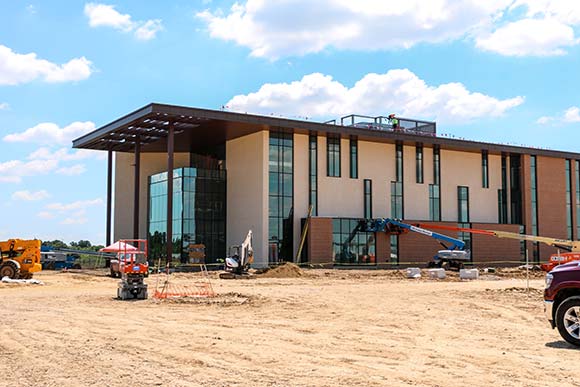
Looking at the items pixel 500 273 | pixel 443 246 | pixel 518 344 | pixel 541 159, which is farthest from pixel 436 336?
pixel 541 159

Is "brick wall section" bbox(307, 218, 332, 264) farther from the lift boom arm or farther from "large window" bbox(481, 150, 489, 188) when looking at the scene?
"large window" bbox(481, 150, 489, 188)

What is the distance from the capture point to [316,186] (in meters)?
54.5

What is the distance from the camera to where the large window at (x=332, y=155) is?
181 ft

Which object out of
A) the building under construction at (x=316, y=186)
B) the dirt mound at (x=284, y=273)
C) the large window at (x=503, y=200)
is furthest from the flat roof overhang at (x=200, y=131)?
the dirt mound at (x=284, y=273)

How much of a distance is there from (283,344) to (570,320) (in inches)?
208

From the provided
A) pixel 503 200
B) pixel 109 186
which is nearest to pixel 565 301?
pixel 109 186

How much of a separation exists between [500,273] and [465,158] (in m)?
19.1

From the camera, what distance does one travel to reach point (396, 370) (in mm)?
9977

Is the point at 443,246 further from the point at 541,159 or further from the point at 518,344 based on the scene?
the point at 518,344

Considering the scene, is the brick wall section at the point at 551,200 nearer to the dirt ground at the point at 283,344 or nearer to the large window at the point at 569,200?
the large window at the point at 569,200

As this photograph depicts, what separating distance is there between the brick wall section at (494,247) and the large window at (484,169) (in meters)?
4.46

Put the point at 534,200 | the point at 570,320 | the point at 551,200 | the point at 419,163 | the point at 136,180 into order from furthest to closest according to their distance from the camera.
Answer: the point at 551,200 → the point at 534,200 → the point at 419,163 → the point at 136,180 → the point at 570,320

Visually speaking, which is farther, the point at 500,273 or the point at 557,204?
the point at 557,204

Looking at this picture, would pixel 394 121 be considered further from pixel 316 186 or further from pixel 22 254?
pixel 22 254
